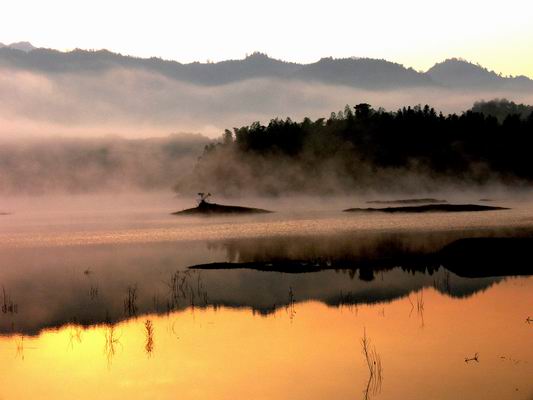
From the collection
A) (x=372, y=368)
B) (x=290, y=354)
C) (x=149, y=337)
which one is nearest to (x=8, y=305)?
(x=149, y=337)

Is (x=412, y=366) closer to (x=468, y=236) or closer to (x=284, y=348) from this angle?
(x=284, y=348)

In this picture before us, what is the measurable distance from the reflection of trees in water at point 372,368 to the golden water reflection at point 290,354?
12 centimetres

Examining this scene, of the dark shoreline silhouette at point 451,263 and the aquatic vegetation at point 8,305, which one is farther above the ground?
the dark shoreline silhouette at point 451,263

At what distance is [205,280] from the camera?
47.8m

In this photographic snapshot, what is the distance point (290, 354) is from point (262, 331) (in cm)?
403

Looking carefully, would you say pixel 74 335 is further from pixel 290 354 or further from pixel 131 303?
pixel 290 354

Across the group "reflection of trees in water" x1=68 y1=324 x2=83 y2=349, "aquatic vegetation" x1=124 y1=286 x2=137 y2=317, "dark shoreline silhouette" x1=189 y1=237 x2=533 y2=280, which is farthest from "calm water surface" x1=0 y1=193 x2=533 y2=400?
"dark shoreline silhouette" x1=189 y1=237 x2=533 y2=280

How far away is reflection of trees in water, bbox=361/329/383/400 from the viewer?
23109 millimetres

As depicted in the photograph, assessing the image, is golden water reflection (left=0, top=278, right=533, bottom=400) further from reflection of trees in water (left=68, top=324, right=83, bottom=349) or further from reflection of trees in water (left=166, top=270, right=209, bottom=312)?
reflection of trees in water (left=166, top=270, right=209, bottom=312)

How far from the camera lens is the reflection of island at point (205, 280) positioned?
38.5m

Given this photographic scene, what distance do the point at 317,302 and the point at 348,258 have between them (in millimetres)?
A: 18634

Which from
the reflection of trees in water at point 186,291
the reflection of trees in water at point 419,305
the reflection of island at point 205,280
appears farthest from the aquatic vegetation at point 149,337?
the reflection of trees in water at point 419,305

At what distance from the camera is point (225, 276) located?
163 feet

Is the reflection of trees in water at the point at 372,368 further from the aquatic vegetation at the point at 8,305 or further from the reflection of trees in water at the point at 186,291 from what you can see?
the aquatic vegetation at the point at 8,305
